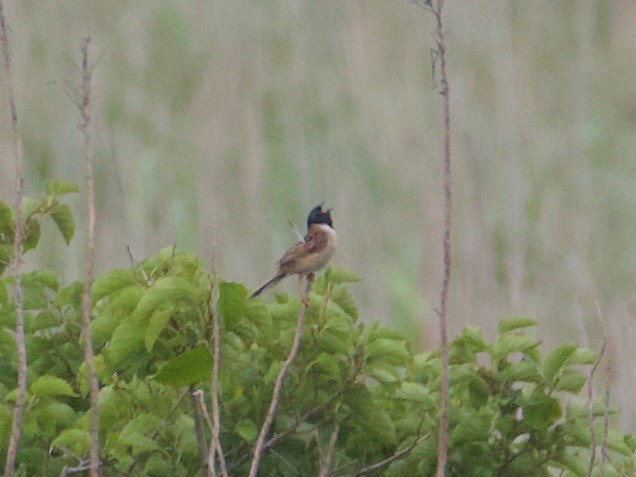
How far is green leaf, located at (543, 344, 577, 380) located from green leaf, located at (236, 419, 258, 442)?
0.54m

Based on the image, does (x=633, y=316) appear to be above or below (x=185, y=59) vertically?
below

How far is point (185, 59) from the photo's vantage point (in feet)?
19.8

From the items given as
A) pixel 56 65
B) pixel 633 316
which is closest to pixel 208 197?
pixel 56 65

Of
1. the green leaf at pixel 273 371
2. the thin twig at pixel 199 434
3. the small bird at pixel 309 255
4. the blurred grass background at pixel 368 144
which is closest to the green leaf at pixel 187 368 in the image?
the thin twig at pixel 199 434

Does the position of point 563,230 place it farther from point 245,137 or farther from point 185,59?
point 185,59

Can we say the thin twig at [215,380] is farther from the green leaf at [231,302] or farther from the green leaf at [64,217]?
the green leaf at [64,217]

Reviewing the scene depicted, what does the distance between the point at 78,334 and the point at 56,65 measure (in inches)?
146

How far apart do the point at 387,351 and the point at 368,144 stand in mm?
3632

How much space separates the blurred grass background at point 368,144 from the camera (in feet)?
17.0

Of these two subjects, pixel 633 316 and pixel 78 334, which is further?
pixel 633 316

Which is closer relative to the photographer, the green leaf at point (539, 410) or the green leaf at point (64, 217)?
the green leaf at point (539, 410)

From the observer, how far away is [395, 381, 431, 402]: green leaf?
2361 mm

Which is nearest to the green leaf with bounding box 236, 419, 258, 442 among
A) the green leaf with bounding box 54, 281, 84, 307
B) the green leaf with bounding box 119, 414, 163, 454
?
the green leaf with bounding box 119, 414, 163, 454

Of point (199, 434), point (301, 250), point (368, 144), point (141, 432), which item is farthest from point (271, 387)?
point (368, 144)
